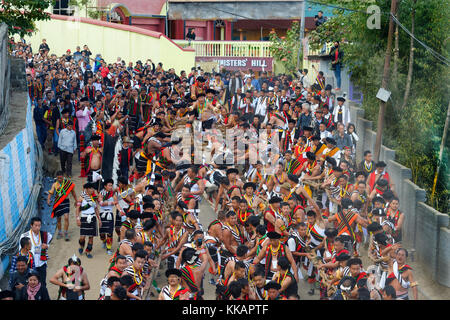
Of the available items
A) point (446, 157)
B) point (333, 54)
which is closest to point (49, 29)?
point (333, 54)

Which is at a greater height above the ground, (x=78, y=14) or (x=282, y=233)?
(x=78, y=14)

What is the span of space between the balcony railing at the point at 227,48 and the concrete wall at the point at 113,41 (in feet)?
5.63

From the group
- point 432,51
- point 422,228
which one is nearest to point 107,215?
point 422,228

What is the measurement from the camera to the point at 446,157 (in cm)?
1667

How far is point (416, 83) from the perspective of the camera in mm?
18562

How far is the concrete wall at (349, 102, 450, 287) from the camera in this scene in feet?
40.9

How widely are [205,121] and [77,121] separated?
10.9ft

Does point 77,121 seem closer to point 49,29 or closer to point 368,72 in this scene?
point 368,72

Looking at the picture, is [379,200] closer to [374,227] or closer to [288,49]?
[374,227]

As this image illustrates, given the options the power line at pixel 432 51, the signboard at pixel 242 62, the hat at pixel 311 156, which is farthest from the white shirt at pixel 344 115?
the signboard at pixel 242 62

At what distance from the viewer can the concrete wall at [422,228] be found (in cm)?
1248

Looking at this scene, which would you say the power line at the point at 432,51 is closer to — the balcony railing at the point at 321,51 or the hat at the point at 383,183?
the hat at the point at 383,183

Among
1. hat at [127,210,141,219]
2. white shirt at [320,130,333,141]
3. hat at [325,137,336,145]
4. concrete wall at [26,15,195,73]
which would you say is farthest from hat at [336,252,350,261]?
concrete wall at [26,15,195,73]
